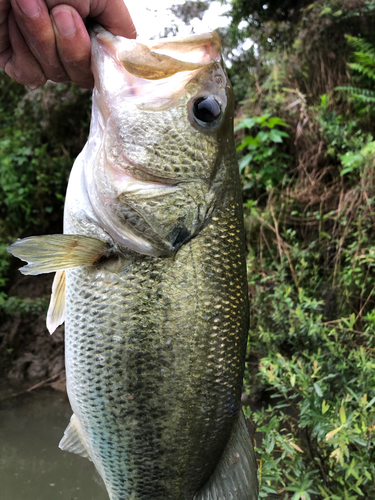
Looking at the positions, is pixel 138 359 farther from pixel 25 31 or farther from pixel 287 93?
pixel 287 93

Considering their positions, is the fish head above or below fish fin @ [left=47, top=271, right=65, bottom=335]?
above

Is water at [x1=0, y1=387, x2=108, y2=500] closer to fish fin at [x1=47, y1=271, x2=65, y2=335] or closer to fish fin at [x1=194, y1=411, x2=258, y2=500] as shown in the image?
fish fin at [x1=194, y1=411, x2=258, y2=500]

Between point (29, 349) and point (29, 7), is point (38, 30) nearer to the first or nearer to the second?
point (29, 7)

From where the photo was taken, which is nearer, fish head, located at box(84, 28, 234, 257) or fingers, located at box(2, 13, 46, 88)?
fish head, located at box(84, 28, 234, 257)

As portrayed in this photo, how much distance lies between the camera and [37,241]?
108 centimetres

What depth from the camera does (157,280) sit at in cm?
110

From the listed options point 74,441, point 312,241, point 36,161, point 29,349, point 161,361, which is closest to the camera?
point 161,361

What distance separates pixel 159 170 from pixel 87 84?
0.50 metres

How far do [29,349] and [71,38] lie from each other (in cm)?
417

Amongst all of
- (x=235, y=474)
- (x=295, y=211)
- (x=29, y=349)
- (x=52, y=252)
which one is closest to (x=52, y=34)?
(x=52, y=252)

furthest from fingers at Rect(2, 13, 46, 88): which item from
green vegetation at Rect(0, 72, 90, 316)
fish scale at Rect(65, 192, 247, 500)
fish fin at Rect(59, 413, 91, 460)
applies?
green vegetation at Rect(0, 72, 90, 316)

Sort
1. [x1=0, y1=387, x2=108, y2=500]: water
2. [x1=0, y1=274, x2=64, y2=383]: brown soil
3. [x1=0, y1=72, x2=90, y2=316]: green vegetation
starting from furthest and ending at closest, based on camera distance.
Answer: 1. [x1=0, y1=72, x2=90, y2=316]: green vegetation
2. [x1=0, y1=274, x2=64, y2=383]: brown soil
3. [x1=0, y1=387, x2=108, y2=500]: water

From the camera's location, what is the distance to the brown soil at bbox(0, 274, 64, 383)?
172 inches

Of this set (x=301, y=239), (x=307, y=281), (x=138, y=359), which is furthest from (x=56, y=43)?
(x=301, y=239)
